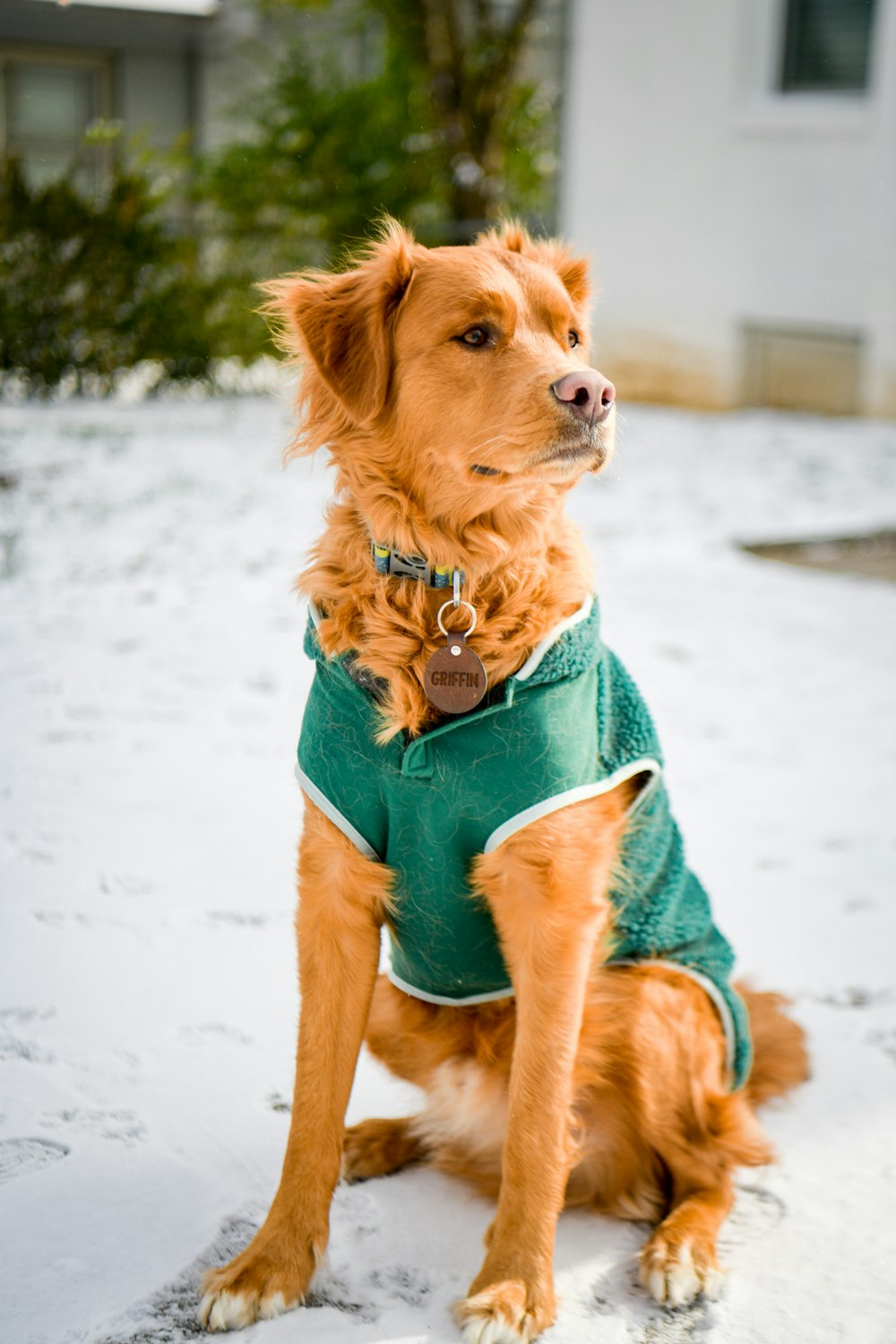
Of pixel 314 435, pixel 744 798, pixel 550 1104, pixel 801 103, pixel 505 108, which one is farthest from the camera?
pixel 505 108

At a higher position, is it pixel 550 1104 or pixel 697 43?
pixel 697 43

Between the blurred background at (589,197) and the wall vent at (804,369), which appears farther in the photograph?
the wall vent at (804,369)

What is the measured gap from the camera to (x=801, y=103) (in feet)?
31.1

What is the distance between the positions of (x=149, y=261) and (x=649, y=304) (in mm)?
4069

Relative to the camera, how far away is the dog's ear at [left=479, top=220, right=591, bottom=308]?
2238mm

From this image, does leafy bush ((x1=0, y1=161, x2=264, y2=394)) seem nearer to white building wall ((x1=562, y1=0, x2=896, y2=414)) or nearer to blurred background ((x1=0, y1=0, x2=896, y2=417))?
blurred background ((x1=0, y1=0, x2=896, y2=417))

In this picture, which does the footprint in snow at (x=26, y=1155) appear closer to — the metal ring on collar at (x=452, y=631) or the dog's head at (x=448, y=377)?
the metal ring on collar at (x=452, y=631)

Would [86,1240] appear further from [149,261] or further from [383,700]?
[149,261]

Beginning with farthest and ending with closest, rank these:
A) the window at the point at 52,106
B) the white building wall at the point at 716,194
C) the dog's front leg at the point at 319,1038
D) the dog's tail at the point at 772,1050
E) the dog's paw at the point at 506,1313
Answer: the window at the point at 52,106 < the white building wall at the point at 716,194 < the dog's tail at the point at 772,1050 < the dog's front leg at the point at 319,1038 < the dog's paw at the point at 506,1313

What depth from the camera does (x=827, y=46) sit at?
9.63 m

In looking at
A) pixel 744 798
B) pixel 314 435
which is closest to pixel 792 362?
pixel 744 798

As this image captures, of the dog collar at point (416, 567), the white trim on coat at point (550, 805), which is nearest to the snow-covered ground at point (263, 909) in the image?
the white trim on coat at point (550, 805)

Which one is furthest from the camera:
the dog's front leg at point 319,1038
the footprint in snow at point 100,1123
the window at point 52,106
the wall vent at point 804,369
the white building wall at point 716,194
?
the window at point 52,106

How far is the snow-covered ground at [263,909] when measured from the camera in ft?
6.55
